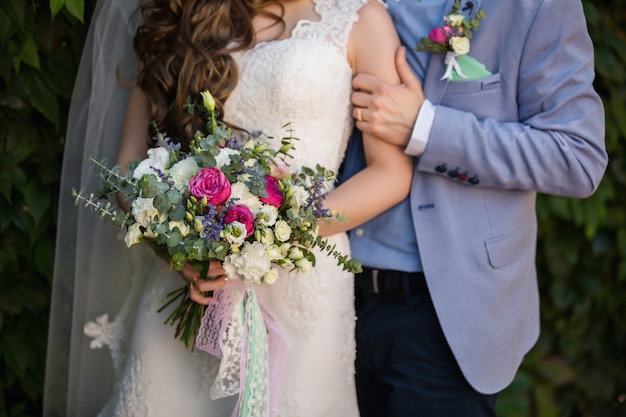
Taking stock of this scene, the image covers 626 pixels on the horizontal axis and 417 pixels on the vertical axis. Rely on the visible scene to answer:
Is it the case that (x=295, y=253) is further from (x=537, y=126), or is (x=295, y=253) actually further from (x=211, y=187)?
(x=537, y=126)

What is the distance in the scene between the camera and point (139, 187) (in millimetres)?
2000

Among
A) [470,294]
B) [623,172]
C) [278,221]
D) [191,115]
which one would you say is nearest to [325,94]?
[191,115]

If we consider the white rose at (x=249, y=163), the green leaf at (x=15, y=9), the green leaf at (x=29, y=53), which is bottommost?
Answer: the white rose at (x=249, y=163)

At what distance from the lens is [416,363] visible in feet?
8.11

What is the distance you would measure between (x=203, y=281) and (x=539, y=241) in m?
2.13

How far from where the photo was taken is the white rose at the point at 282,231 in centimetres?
196

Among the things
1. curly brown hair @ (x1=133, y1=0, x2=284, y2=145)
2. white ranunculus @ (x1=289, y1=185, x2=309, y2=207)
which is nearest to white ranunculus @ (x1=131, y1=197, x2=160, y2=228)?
white ranunculus @ (x1=289, y1=185, x2=309, y2=207)

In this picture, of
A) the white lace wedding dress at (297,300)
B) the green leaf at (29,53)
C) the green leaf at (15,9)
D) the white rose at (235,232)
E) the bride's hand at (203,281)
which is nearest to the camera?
the white rose at (235,232)

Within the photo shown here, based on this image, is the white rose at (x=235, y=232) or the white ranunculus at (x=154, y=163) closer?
the white rose at (x=235, y=232)

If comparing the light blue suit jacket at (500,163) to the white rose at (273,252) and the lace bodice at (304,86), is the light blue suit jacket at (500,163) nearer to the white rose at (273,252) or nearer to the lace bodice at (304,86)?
the lace bodice at (304,86)

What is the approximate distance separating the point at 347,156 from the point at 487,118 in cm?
49

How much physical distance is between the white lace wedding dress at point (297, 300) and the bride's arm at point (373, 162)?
49 mm

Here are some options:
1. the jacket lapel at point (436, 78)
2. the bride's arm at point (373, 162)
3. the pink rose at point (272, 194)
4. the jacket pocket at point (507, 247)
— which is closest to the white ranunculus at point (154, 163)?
the pink rose at point (272, 194)

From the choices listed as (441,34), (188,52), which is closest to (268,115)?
(188,52)
